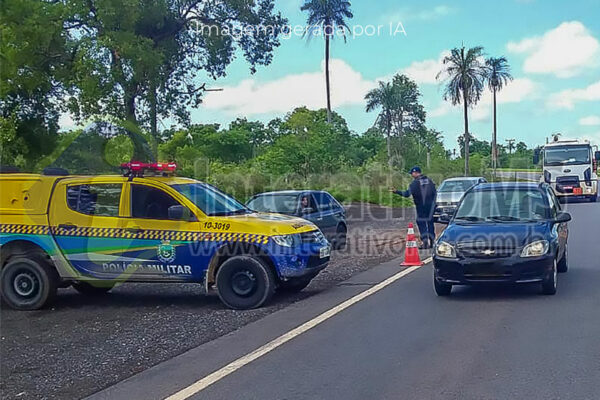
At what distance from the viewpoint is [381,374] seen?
6277mm

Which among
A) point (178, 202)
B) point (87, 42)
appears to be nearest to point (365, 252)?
point (178, 202)

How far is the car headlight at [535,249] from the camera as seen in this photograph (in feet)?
30.7

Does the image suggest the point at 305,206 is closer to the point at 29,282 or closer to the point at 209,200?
the point at 209,200

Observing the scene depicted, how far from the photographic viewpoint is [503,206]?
10859 mm

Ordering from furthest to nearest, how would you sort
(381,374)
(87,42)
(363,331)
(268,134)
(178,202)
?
(268,134), (87,42), (178,202), (363,331), (381,374)

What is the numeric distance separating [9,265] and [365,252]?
8296mm

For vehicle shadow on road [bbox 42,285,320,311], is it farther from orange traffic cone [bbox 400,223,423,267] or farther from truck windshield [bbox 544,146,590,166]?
truck windshield [bbox 544,146,590,166]

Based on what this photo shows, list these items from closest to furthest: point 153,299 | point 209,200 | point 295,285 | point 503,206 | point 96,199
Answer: point 96,199, point 209,200, point 295,285, point 503,206, point 153,299

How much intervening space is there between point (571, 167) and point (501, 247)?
84.8 ft

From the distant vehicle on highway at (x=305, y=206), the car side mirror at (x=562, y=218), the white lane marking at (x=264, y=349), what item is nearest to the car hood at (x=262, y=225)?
the white lane marking at (x=264, y=349)

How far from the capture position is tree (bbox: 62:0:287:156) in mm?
21891

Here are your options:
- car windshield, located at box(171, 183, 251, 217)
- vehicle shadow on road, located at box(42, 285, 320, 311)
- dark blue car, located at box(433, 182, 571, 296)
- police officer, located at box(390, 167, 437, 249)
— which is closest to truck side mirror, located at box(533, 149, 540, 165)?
police officer, located at box(390, 167, 437, 249)

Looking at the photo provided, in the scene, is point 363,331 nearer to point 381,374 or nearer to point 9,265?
point 381,374

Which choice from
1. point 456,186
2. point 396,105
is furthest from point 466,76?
point 456,186
